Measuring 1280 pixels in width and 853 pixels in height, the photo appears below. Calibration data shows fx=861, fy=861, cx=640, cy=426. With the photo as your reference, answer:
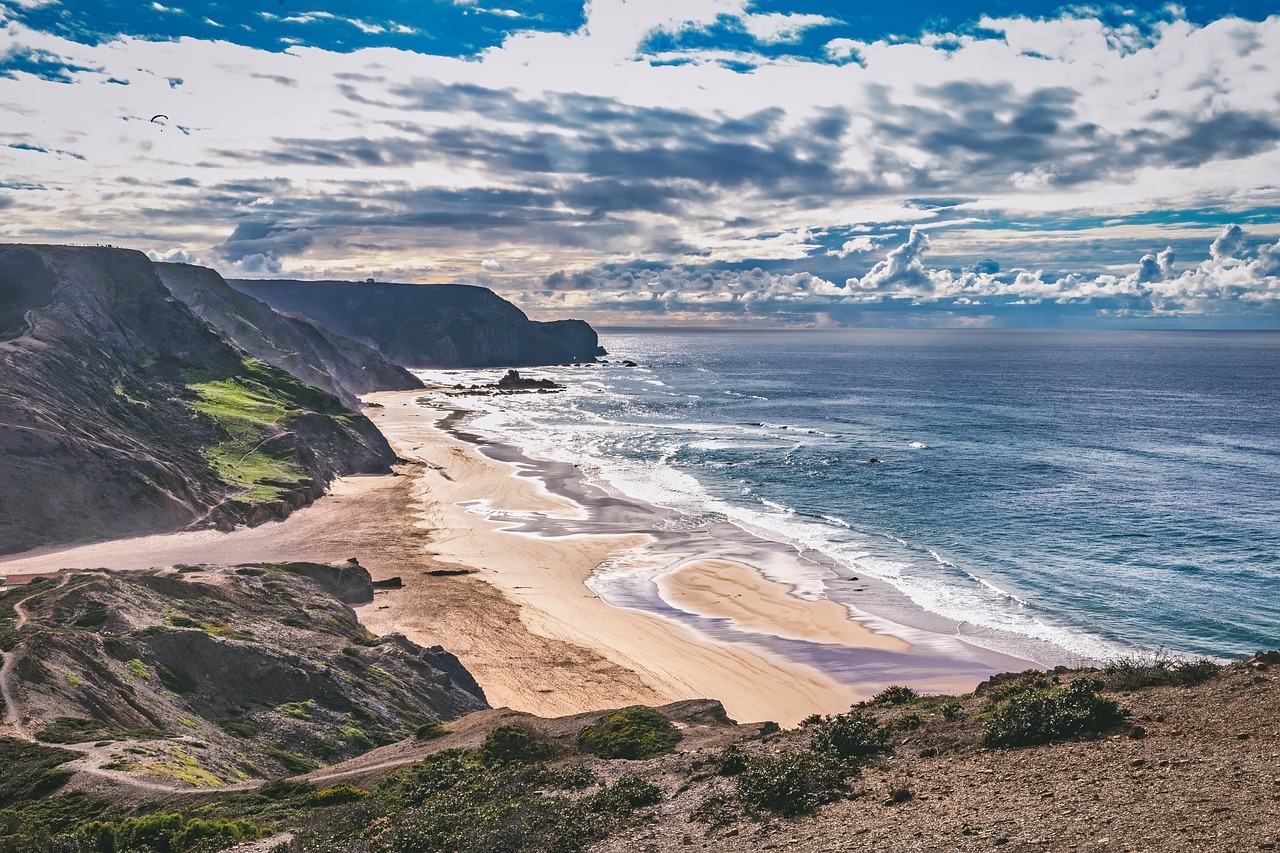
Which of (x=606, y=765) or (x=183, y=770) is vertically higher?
(x=606, y=765)

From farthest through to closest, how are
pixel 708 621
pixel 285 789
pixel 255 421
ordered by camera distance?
pixel 255 421 → pixel 708 621 → pixel 285 789

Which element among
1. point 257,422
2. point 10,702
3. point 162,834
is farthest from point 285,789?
point 257,422

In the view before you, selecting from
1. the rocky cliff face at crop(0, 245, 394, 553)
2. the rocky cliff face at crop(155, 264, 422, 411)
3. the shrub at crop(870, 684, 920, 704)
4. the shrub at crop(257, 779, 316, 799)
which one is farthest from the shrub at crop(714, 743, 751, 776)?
the rocky cliff face at crop(155, 264, 422, 411)

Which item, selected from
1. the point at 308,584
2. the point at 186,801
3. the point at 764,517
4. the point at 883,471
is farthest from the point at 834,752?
the point at 883,471

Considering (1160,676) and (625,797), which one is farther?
(1160,676)

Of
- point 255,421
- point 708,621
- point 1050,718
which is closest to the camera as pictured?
point 1050,718

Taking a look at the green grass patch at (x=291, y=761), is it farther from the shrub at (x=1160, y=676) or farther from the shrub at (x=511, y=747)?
the shrub at (x=1160, y=676)

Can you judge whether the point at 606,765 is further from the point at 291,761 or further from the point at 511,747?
the point at 291,761
